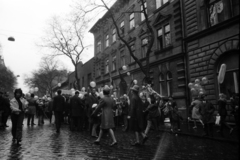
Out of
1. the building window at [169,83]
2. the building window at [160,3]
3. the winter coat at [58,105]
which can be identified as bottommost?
the winter coat at [58,105]

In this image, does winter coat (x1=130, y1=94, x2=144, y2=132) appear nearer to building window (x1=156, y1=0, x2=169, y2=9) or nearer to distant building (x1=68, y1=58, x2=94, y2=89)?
building window (x1=156, y1=0, x2=169, y2=9)

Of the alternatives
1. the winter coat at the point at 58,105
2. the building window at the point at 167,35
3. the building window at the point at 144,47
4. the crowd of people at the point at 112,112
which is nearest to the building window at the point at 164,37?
the building window at the point at 167,35

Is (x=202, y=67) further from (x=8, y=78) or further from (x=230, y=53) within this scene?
(x=8, y=78)

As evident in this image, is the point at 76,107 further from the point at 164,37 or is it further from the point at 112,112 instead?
the point at 164,37

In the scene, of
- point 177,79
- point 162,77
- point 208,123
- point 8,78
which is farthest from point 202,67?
point 8,78

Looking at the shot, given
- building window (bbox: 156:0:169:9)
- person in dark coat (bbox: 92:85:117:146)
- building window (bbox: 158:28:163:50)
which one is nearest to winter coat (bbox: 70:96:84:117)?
person in dark coat (bbox: 92:85:117:146)

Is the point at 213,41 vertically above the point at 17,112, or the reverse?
the point at 213,41

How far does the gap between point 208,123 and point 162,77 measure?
384 inches

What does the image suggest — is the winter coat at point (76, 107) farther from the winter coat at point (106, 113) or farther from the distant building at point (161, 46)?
the distant building at point (161, 46)

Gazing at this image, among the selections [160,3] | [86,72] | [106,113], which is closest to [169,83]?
[160,3]

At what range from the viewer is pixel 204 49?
556 inches

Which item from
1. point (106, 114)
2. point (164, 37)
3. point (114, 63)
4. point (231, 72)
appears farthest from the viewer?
point (114, 63)

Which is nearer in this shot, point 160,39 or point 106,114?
point 106,114

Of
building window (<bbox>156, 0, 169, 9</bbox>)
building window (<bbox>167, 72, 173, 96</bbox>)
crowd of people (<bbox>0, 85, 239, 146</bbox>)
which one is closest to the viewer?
crowd of people (<bbox>0, 85, 239, 146</bbox>)
